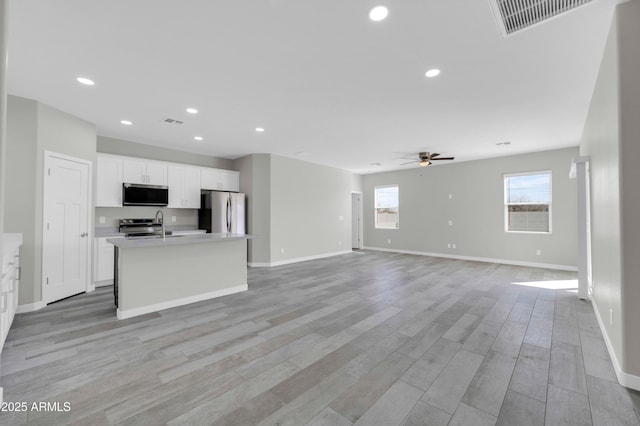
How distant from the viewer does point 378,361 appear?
90.6 inches

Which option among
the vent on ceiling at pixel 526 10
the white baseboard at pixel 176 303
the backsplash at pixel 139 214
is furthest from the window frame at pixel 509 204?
the backsplash at pixel 139 214

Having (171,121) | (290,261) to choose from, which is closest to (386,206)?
(290,261)

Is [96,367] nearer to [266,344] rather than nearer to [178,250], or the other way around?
[266,344]

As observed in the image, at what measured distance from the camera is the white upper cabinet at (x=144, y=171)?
5188mm

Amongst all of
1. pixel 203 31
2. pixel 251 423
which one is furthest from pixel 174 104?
pixel 251 423

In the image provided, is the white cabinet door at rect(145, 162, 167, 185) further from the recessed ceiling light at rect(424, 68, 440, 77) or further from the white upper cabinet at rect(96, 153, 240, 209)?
the recessed ceiling light at rect(424, 68, 440, 77)

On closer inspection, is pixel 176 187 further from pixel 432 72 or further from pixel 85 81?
pixel 432 72

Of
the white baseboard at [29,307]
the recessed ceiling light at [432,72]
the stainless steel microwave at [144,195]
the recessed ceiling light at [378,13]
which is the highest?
the recessed ceiling light at [432,72]

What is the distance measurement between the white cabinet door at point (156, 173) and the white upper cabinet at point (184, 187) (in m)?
0.12

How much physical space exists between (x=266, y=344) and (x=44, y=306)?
11.1 ft

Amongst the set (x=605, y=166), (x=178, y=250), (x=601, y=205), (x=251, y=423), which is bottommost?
(x=251, y=423)

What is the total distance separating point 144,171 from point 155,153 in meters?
0.64

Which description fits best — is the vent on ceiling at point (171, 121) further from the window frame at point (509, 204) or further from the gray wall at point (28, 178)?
the window frame at point (509, 204)

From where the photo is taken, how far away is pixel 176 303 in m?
3.66
